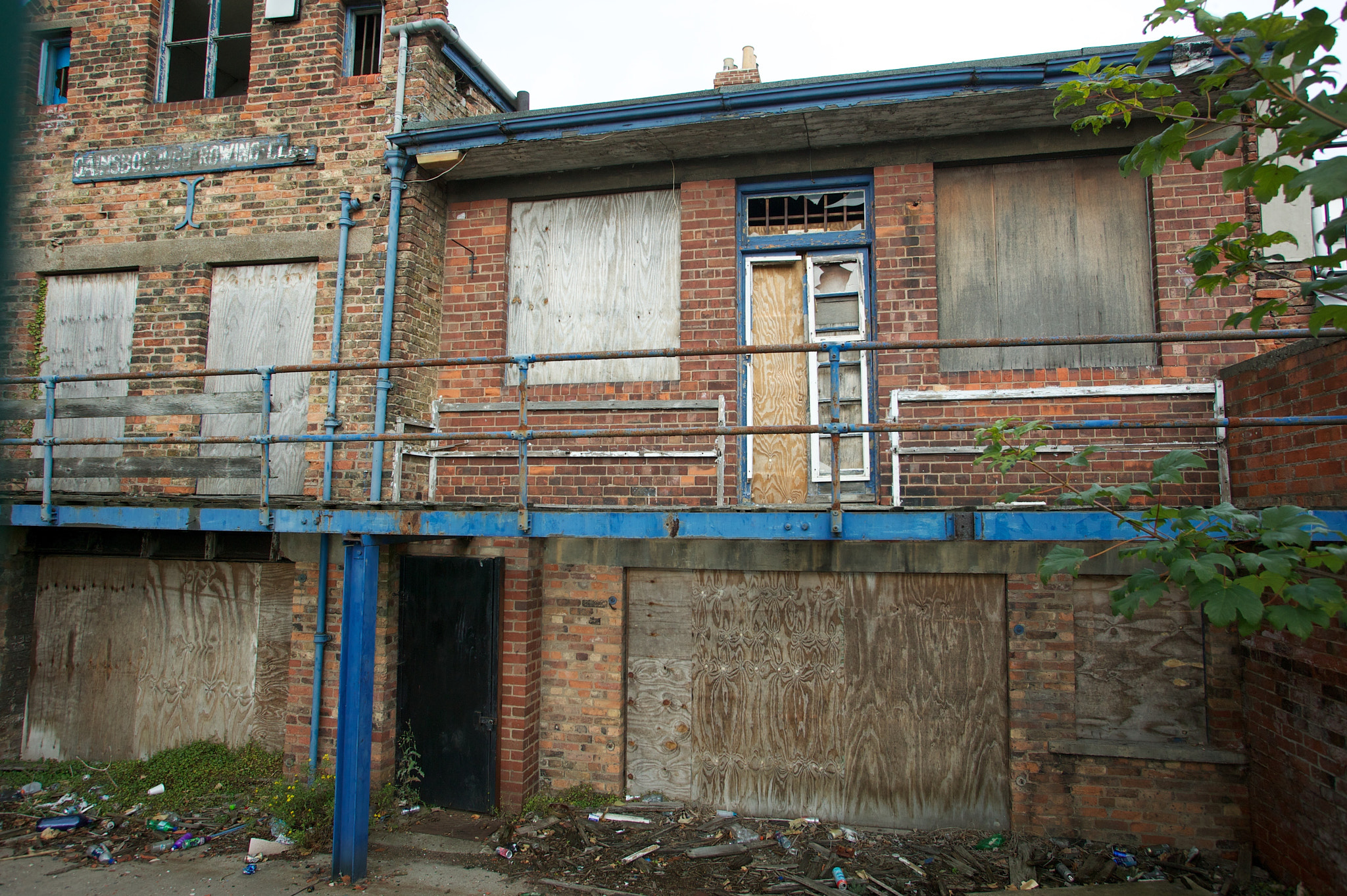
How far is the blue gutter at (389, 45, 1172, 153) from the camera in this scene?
208 inches

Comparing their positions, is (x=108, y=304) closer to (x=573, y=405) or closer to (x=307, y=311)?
(x=307, y=311)

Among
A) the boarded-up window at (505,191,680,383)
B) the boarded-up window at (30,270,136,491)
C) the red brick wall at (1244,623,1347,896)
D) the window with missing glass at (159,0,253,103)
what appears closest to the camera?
the red brick wall at (1244,623,1347,896)

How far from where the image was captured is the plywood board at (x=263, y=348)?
22.4 ft

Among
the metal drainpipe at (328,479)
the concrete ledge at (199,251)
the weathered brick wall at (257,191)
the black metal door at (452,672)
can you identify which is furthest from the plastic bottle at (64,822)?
the concrete ledge at (199,251)

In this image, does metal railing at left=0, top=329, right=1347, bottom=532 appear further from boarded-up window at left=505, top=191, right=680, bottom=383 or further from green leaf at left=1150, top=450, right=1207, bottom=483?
boarded-up window at left=505, top=191, right=680, bottom=383

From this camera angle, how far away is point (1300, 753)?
474cm

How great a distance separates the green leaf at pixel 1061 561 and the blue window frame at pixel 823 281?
2993 mm

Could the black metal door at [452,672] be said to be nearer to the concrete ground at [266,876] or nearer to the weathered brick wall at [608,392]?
the concrete ground at [266,876]

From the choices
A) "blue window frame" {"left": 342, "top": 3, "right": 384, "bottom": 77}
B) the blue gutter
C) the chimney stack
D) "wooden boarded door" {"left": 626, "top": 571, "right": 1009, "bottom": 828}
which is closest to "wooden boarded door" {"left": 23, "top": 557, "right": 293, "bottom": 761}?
"wooden boarded door" {"left": 626, "top": 571, "right": 1009, "bottom": 828}

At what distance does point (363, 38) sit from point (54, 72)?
11.8ft

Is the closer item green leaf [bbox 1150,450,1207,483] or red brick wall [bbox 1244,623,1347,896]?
green leaf [bbox 1150,450,1207,483]

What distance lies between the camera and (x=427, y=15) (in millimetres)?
6820

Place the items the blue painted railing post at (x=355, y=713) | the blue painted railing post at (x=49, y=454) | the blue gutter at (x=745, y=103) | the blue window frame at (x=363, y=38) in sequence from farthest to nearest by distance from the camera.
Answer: the blue window frame at (x=363, y=38) → the blue painted railing post at (x=49, y=454) → the blue gutter at (x=745, y=103) → the blue painted railing post at (x=355, y=713)

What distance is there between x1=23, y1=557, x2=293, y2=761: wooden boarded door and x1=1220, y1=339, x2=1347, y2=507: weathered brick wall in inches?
299
